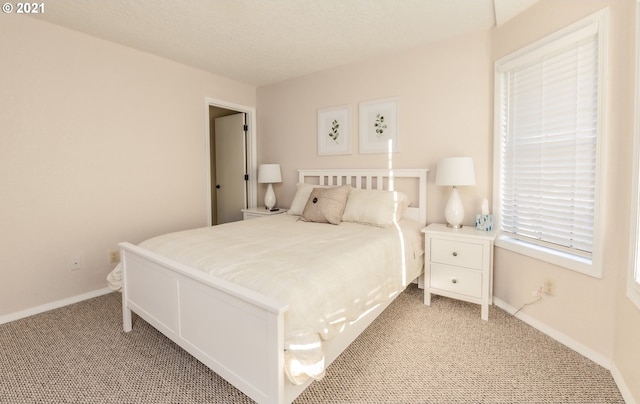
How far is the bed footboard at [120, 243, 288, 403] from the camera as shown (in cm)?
120

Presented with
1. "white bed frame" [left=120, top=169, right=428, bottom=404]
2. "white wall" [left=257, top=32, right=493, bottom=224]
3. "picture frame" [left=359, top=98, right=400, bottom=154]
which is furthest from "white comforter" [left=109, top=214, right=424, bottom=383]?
"picture frame" [left=359, top=98, right=400, bottom=154]

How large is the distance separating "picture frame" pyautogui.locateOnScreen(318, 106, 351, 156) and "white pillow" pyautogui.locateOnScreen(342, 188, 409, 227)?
2.77ft

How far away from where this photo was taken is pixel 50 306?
2.59 metres

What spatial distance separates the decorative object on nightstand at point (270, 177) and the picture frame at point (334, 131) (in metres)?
0.65

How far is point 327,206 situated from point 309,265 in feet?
4.37

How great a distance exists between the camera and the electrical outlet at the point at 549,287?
2.06 metres

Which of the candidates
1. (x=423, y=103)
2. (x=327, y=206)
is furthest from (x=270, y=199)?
(x=423, y=103)

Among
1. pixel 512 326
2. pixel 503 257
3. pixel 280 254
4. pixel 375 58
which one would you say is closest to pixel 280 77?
pixel 375 58

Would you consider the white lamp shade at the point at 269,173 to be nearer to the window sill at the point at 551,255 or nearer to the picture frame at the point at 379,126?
the picture frame at the point at 379,126

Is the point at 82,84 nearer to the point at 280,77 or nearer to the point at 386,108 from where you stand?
the point at 280,77

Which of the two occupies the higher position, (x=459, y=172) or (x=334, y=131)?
(x=334, y=131)

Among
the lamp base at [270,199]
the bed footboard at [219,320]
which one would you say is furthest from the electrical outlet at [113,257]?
the lamp base at [270,199]

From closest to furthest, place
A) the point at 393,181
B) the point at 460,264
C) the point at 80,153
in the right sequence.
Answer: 1. the point at 460,264
2. the point at 80,153
3. the point at 393,181

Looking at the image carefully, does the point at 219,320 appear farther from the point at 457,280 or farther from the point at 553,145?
the point at 553,145
